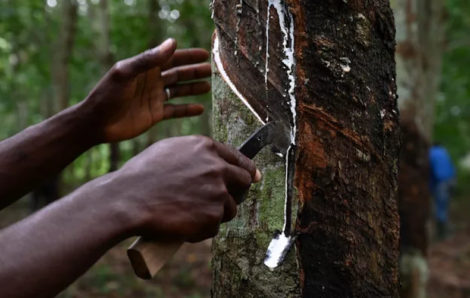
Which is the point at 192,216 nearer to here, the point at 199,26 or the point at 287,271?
the point at 287,271

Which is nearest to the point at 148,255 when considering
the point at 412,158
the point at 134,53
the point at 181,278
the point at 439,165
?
the point at 412,158

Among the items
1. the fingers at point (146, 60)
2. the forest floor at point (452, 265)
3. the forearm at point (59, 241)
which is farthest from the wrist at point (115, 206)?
the forest floor at point (452, 265)

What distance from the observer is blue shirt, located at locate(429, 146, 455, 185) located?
303 inches

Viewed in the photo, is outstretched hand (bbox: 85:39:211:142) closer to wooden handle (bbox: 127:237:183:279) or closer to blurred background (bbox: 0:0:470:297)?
wooden handle (bbox: 127:237:183:279)

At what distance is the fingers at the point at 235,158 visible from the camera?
951 millimetres

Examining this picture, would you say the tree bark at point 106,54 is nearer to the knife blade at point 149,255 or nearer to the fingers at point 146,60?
the fingers at point 146,60

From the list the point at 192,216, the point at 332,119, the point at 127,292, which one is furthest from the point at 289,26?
the point at 127,292

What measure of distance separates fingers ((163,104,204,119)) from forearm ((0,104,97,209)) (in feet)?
0.87

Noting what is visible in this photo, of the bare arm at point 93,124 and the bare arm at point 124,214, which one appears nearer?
the bare arm at point 124,214

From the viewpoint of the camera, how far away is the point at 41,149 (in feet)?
4.66

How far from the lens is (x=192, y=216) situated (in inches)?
35.1

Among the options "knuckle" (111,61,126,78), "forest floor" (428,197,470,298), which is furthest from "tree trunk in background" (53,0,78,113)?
"knuckle" (111,61,126,78)

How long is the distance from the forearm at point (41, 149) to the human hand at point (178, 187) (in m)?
0.64

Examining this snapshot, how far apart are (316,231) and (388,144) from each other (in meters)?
0.29
